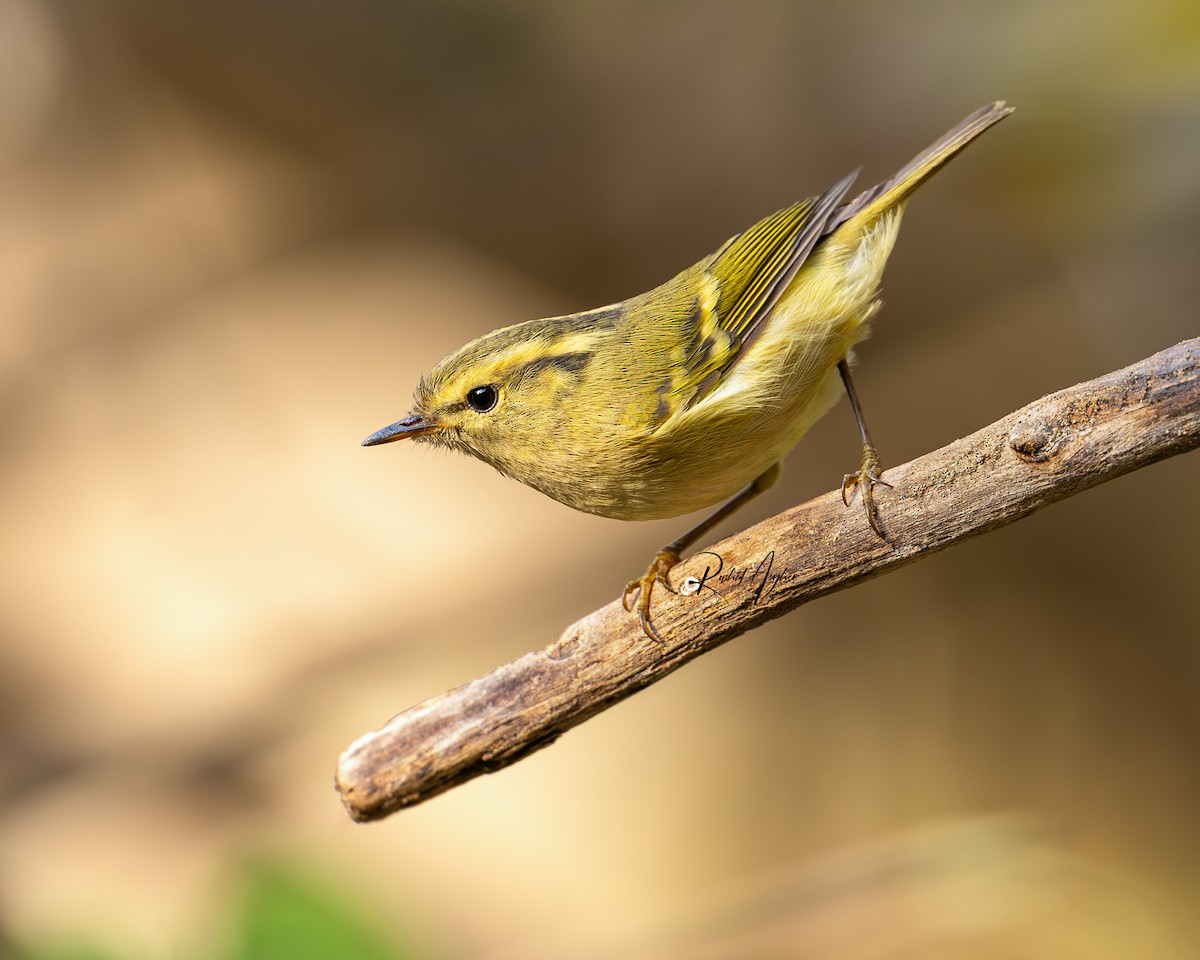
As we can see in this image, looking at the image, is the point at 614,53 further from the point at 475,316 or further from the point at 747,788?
the point at 747,788

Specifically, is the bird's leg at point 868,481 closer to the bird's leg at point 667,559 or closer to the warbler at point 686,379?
the warbler at point 686,379

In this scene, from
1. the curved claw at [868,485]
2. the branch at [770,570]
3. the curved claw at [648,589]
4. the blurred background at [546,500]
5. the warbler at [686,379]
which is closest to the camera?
the branch at [770,570]

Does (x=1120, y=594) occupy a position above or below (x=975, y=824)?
above

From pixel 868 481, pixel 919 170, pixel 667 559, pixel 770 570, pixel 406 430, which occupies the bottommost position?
pixel 770 570

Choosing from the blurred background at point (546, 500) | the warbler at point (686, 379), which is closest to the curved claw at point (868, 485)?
the warbler at point (686, 379)

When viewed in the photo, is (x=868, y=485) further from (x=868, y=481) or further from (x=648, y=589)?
(x=648, y=589)

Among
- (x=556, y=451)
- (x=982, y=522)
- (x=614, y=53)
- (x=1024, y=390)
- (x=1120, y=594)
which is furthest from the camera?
(x=614, y=53)

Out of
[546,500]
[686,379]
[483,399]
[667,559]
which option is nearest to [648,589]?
[667,559]

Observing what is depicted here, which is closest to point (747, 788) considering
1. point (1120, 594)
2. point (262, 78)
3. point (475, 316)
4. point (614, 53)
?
point (1120, 594)
